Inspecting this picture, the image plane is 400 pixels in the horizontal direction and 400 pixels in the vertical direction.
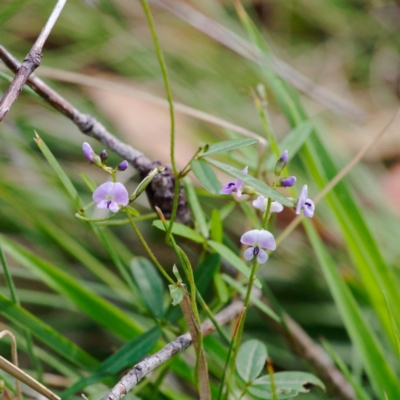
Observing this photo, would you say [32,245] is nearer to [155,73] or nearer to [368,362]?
[155,73]

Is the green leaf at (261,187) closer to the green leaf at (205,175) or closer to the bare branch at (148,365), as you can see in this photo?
the green leaf at (205,175)

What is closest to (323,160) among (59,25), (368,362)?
(368,362)

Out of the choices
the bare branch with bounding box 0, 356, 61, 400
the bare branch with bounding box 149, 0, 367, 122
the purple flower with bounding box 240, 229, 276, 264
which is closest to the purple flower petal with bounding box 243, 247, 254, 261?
the purple flower with bounding box 240, 229, 276, 264

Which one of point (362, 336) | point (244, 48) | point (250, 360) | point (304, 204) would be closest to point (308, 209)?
point (304, 204)

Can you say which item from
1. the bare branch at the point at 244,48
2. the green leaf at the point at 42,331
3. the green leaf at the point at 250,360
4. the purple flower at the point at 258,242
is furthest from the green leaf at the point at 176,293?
the bare branch at the point at 244,48

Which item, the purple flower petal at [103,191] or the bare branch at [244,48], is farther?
the bare branch at [244,48]

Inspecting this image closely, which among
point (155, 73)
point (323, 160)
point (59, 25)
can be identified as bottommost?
point (323, 160)

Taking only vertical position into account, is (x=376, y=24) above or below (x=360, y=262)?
above
